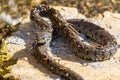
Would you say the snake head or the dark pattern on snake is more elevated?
the snake head

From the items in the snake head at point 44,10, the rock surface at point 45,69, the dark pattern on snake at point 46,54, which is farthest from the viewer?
the snake head at point 44,10

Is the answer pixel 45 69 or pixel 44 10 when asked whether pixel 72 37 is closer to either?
pixel 45 69

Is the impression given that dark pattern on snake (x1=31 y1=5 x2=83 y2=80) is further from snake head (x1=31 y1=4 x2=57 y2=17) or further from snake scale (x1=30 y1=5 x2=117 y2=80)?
snake head (x1=31 y1=4 x2=57 y2=17)

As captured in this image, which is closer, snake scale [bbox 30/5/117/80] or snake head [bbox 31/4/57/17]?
snake scale [bbox 30/5/117/80]

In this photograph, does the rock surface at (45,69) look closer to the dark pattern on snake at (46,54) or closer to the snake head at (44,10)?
the dark pattern on snake at (46,54)

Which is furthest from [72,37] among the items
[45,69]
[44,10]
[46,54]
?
[44,10]

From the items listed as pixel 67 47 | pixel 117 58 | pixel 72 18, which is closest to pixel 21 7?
pixel 72 18

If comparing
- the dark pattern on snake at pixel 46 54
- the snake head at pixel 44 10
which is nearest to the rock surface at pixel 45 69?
the dark pattern on snake at pixel 46 54

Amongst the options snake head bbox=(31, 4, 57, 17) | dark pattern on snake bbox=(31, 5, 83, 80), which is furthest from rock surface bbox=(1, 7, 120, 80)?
snake head bbox=(31, 4, 57, 17)

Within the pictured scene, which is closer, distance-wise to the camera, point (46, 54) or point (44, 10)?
point (46, 54)
